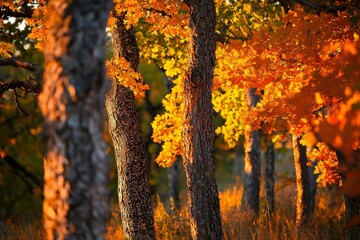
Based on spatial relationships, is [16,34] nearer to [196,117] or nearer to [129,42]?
[129,42]

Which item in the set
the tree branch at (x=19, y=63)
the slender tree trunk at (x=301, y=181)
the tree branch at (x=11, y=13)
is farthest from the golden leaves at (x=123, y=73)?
the slender tree trunk at (x=301, y=181)

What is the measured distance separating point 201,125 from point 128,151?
7.70ft

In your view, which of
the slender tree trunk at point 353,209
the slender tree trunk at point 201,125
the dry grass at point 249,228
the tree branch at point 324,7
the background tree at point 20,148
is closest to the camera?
the tree branch at point 324,7

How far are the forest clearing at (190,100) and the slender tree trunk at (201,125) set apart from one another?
17 millimetres

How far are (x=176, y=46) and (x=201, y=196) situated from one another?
4.99 meters

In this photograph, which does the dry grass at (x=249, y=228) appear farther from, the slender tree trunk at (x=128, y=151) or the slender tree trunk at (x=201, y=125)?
the slender tree trunk at (x=201, y=125)

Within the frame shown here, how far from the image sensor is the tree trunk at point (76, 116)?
5.01m

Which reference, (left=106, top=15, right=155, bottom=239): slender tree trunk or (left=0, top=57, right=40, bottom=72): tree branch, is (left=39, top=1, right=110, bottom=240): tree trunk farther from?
(left=106, top=15, right=155, bottom=239): slender tree trunk

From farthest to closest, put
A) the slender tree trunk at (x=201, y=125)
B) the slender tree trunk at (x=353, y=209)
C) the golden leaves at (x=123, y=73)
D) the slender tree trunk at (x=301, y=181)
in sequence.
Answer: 1. the slender tree trunk at (x=301, y=181)
2. the slender tree trunk at (x=353, y=209)
3. the golden leaves at (x=123, y=73)
4. the slender tree trunk at (x=201, y=125)

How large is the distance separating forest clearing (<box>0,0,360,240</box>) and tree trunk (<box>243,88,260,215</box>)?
0.03 meters

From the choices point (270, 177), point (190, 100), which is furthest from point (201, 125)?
point (270, 177)

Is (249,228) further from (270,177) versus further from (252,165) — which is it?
(252,165)

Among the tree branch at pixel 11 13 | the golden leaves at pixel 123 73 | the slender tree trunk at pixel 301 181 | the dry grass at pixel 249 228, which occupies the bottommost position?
the dry grass at pixel 249 228

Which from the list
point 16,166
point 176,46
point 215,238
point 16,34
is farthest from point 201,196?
point 16,166
